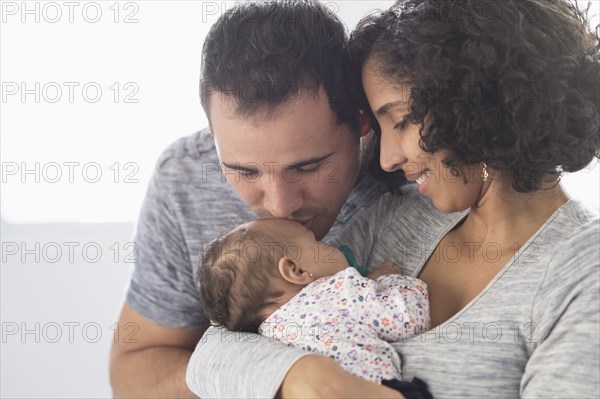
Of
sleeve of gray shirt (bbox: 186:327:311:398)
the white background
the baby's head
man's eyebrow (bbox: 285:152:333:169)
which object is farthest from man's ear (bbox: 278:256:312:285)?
the white background

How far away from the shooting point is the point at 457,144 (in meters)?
1.42

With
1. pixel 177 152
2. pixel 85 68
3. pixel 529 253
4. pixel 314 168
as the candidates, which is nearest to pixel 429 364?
pixel 529 253

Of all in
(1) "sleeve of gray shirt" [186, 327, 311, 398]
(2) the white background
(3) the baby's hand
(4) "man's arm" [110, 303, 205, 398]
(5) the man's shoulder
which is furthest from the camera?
(2) the white background

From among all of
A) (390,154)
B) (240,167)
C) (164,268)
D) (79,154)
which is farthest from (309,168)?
(79,154)

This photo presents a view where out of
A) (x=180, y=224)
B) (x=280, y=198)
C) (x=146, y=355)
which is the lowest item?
(x=146, y=355)

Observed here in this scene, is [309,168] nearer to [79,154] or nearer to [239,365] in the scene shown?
[239,365]

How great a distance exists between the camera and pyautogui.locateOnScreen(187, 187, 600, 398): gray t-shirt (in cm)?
124

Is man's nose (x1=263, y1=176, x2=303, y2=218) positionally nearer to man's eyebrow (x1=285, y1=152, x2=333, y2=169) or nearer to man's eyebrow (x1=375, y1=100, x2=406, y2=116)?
man's eyebrow (x1=285, y1=152, x2=333, y2=169)

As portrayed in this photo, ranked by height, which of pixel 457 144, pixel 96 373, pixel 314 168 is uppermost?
pixel 457 144

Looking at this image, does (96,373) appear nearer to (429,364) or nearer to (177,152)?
(177,152)

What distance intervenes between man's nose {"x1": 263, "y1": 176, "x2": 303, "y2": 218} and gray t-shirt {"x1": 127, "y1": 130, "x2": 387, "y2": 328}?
31 centimetres

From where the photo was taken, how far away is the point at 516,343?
1351 mm

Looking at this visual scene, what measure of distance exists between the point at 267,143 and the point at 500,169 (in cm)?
47

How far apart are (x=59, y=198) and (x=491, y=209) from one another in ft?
7.16
